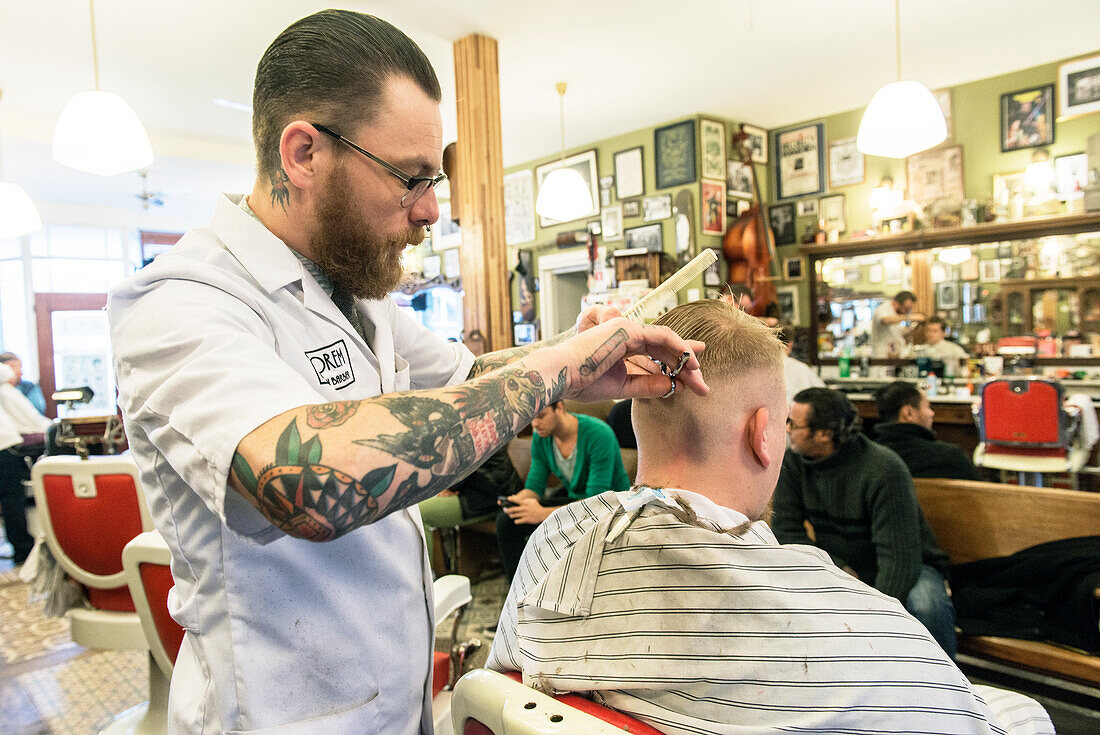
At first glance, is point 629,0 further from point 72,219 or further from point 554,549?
point 72,219

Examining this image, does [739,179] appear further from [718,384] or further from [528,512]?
[718,384]

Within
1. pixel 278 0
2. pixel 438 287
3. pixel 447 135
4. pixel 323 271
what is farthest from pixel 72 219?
pixel 323 271

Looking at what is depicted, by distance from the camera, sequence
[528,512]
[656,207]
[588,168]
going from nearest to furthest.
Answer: [528,512] → [656,207] → [588,168]

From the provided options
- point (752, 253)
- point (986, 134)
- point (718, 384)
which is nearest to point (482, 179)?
point (752, 253)

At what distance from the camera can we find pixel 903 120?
142 inches

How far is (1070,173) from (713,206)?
2713 mm

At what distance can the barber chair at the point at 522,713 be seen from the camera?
2.57ft

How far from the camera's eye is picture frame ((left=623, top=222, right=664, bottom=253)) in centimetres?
653

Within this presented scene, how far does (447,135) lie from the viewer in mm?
6320

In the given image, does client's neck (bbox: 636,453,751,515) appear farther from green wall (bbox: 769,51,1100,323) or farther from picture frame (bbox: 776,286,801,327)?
picture frame (bbox: 776,286,801,327)

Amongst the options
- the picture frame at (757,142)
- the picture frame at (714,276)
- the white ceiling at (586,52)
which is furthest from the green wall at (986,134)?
the picture frame at (714,276)

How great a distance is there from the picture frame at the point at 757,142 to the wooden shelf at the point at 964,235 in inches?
40.1

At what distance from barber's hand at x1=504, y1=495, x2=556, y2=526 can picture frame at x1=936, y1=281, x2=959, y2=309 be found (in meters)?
4.45

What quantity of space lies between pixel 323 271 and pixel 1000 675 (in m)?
2.86
